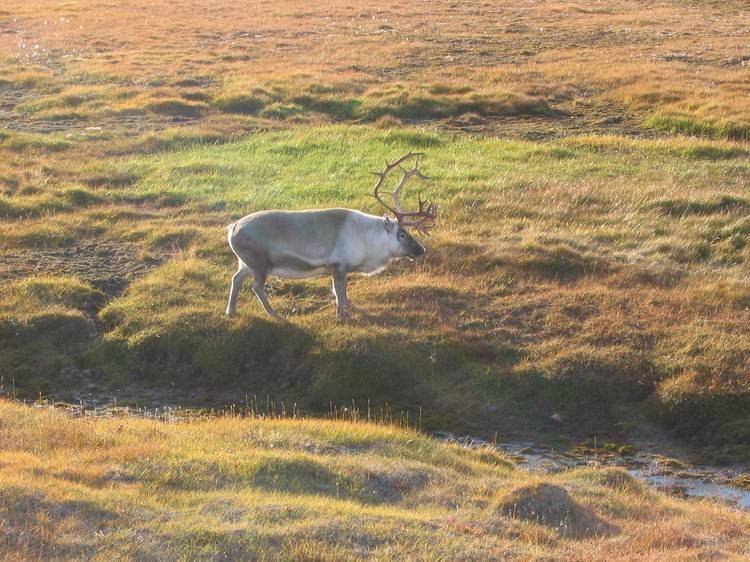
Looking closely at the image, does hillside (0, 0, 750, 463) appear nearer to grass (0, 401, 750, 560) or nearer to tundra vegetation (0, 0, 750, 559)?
tundra vegetation (0, 0, 750, 559)

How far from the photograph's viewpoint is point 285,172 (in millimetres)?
21844

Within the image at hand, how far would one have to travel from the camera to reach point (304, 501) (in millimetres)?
9180

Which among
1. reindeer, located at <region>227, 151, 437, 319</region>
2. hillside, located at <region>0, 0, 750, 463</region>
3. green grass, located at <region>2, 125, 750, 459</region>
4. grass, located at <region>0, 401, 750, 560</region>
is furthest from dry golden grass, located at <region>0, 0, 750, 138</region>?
grass, located at <region>0, 401, 750, 560</region>

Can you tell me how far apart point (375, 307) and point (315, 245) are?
1326 millimetres

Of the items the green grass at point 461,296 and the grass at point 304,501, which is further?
the green grass at point 461,296

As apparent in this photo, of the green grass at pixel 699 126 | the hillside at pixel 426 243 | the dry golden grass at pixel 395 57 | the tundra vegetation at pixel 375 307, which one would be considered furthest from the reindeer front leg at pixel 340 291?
the green grass at pixel 699 126

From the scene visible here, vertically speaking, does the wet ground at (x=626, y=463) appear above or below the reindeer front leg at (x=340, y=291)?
below

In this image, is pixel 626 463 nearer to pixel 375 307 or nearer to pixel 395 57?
pixel 375 307

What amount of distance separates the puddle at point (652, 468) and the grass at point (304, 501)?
26.2 inches

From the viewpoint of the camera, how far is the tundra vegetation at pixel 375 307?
9.29 metres

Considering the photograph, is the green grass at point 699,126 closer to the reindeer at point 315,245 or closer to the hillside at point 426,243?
the hillside at point 426,243

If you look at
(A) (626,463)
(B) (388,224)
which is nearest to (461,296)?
(B) (388,224)

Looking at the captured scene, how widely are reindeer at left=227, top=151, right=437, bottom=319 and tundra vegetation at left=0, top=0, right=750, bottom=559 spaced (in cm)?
59

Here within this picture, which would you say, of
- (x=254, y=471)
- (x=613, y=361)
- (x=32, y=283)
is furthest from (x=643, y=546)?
(x=32, y=283)
